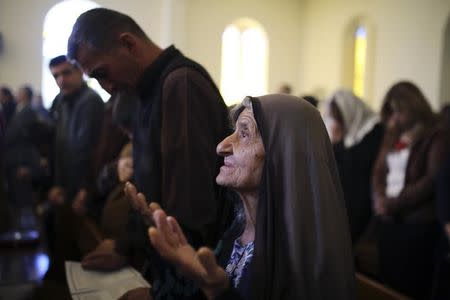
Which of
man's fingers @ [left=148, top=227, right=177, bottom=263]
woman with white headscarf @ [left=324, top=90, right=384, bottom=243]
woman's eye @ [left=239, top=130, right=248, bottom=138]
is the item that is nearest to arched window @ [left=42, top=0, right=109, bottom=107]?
woman's eye @ [left=239, top=130, right=248, bottom=138]

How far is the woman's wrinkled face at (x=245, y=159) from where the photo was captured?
49.3 inches

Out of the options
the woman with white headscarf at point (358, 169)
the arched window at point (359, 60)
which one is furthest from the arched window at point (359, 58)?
the woman with white headscarf at point (358, 169)

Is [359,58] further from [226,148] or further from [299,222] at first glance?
[299,222]

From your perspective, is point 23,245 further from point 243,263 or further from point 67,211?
point 243,263

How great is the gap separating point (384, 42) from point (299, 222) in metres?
10.4

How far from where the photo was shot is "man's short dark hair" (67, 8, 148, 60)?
1624mm

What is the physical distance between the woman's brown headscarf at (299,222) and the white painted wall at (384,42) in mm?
6320

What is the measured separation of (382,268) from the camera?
3260 millimetres

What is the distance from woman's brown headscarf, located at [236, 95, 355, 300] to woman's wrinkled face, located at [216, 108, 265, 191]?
58 millimetres

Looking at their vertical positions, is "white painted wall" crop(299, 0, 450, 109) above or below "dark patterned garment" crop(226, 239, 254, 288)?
above

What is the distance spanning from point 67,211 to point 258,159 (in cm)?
222

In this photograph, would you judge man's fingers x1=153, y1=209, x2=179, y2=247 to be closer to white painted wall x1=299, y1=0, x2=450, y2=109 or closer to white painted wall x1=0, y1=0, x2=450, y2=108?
white painted wall x1=0, y1=0, x2=450, y2=108

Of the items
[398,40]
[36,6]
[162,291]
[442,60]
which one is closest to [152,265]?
[162,291]

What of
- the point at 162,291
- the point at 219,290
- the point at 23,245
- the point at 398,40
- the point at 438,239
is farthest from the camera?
the point at 398,40
